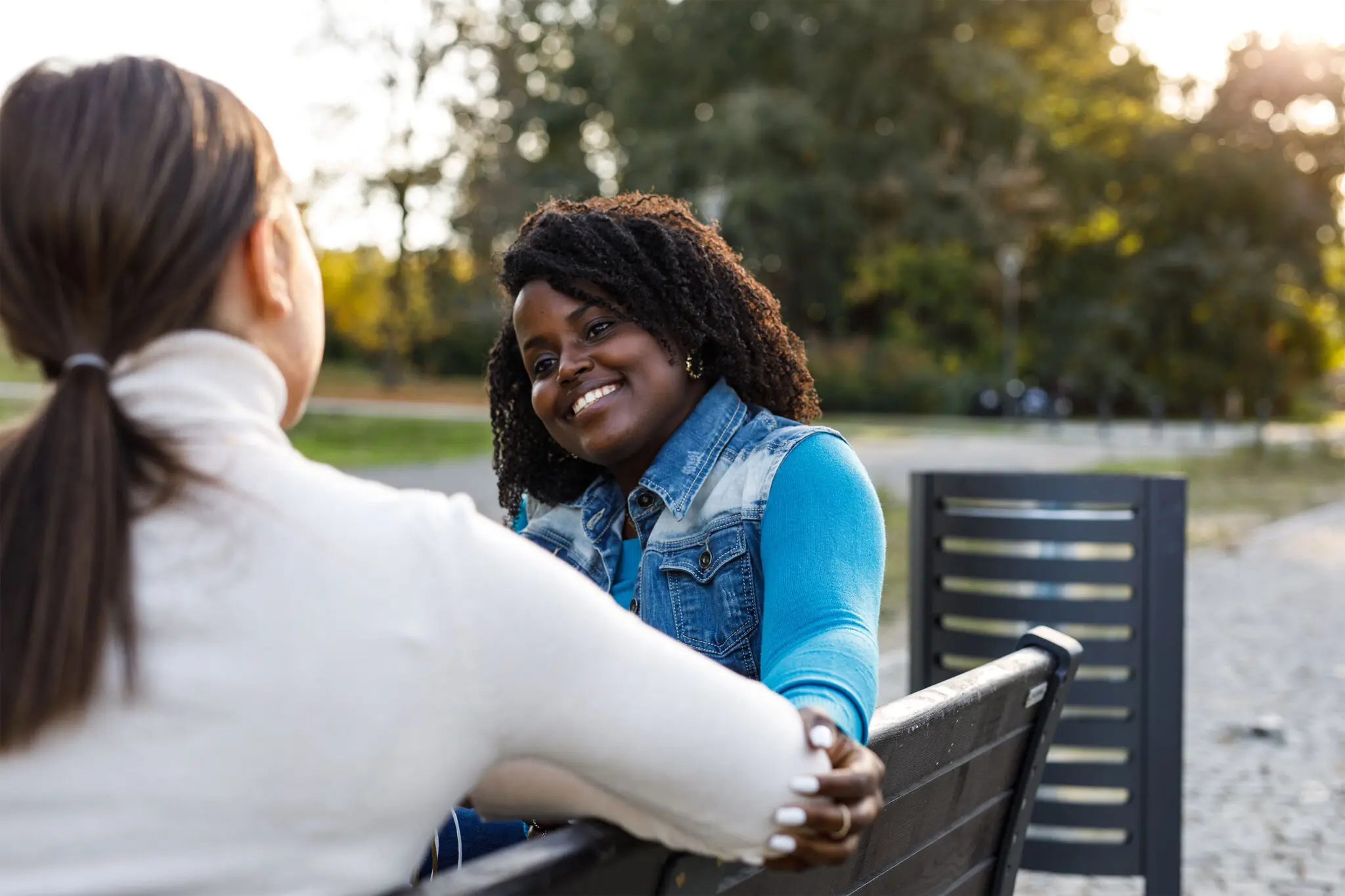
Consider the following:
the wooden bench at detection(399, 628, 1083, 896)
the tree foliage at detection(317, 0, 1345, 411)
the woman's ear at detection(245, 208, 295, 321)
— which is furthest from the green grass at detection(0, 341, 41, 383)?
the tree foliage at detection(317, 0, 1345, 411)

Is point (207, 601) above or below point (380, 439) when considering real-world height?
above

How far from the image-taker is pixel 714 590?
6.70 ft

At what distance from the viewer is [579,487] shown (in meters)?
2.50

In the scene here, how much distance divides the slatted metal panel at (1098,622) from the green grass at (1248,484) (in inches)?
325

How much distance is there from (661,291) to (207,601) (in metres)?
1.25

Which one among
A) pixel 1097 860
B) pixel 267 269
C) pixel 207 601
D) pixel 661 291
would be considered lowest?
pixel 1097 860

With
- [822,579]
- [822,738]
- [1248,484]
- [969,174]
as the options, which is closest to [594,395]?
[822,579]

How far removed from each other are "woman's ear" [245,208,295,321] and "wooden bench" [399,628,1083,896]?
0.50m

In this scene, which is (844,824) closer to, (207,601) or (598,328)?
(207,601)

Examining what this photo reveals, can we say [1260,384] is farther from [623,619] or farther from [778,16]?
[623,619]

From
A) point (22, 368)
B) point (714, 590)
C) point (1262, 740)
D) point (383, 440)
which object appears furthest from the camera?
point (383, 440)

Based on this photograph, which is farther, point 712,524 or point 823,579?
point 712,524

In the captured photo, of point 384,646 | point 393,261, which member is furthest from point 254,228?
point 393,261

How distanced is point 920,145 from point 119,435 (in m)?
37.3
